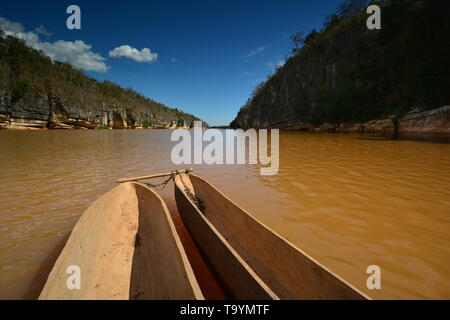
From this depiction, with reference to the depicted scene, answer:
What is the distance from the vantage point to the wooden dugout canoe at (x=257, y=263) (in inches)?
55.1

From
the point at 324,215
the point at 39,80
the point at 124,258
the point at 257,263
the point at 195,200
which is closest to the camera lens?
the point at 257,263

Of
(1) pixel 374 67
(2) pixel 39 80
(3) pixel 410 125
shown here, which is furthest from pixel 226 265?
(2) pixel 39 80

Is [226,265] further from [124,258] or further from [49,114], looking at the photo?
[49,114]

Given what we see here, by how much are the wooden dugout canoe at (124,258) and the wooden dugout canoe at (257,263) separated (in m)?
0.40

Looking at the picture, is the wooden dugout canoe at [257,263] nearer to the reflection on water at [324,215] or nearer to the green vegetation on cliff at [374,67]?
the reflection on water at [324,215]

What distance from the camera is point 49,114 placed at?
36.1m

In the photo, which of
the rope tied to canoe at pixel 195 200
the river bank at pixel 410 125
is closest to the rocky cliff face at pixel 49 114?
the rope tied to canoe at pixel 195 200

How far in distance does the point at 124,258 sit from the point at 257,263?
181 centimetres

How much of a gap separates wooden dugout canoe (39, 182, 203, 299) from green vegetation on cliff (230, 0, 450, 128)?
2506 centimetres

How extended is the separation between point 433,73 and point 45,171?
28676 mm

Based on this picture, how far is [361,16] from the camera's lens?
31.8 metres

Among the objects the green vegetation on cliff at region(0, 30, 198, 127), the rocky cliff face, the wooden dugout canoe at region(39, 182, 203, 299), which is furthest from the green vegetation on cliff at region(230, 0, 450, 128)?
the green vegetation on cliff at region(0, 30, 198, 127)
